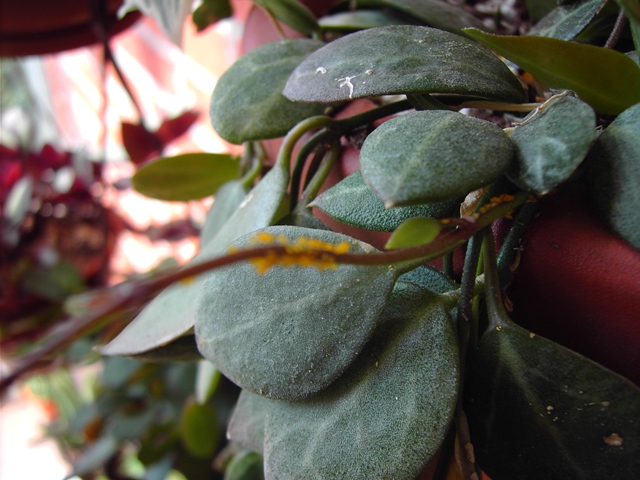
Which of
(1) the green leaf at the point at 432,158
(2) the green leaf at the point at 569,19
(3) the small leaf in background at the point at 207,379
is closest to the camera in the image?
(1) the green leaf at the point at 432,158

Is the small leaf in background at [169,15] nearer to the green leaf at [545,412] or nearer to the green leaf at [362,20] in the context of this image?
the green leaf at [362,20]

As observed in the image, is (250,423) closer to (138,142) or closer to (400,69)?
(400,69)

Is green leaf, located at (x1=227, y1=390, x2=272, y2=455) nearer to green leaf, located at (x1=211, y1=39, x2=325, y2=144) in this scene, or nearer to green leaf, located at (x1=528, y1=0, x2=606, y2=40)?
green leaf, located at (x1=211, y1=39, x2=325, y2=144)

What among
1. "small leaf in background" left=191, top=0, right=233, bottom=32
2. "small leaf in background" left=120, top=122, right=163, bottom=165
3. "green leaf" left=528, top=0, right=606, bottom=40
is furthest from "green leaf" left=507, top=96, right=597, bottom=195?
"small leaf in background" left=120, top=122, right=163, bottom=165

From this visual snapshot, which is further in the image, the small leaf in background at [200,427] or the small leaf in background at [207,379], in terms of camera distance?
the small leaf in background at [200,427]

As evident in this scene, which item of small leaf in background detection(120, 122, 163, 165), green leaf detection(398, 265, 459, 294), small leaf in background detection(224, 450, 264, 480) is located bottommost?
small leaf in background detection(224, 450, 264, 480)

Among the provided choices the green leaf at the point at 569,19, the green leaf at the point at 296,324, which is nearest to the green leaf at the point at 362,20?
the green leaf at the point at 569,19
